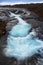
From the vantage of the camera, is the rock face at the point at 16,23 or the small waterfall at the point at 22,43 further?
the small waterfall at the point at 22,43

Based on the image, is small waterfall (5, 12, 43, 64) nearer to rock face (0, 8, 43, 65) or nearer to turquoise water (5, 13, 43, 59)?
turquoise water (5, 13, 43, 59)

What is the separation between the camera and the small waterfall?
9.61 metres

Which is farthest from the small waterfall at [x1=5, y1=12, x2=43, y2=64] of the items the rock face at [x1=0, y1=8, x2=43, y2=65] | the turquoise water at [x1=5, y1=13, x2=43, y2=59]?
the rock face at [x1=0, y1=8, x2=43, y2=65]

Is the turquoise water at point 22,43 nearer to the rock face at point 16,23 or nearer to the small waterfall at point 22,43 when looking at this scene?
the small waterfall at point 22,43

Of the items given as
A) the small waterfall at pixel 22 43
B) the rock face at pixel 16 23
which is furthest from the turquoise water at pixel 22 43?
the rock face at pixel 16 23

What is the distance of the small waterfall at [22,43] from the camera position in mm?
9605

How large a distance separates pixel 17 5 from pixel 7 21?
7.07m

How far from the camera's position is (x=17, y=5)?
20.8m

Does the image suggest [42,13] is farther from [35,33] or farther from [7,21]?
[35,33]

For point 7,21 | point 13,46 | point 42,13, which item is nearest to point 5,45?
point 13,46

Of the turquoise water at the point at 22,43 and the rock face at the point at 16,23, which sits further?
the turquoise water at the point at 22,43

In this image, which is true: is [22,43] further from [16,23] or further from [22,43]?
[16,23]

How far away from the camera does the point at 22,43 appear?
425 inches

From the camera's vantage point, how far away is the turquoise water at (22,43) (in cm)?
962
